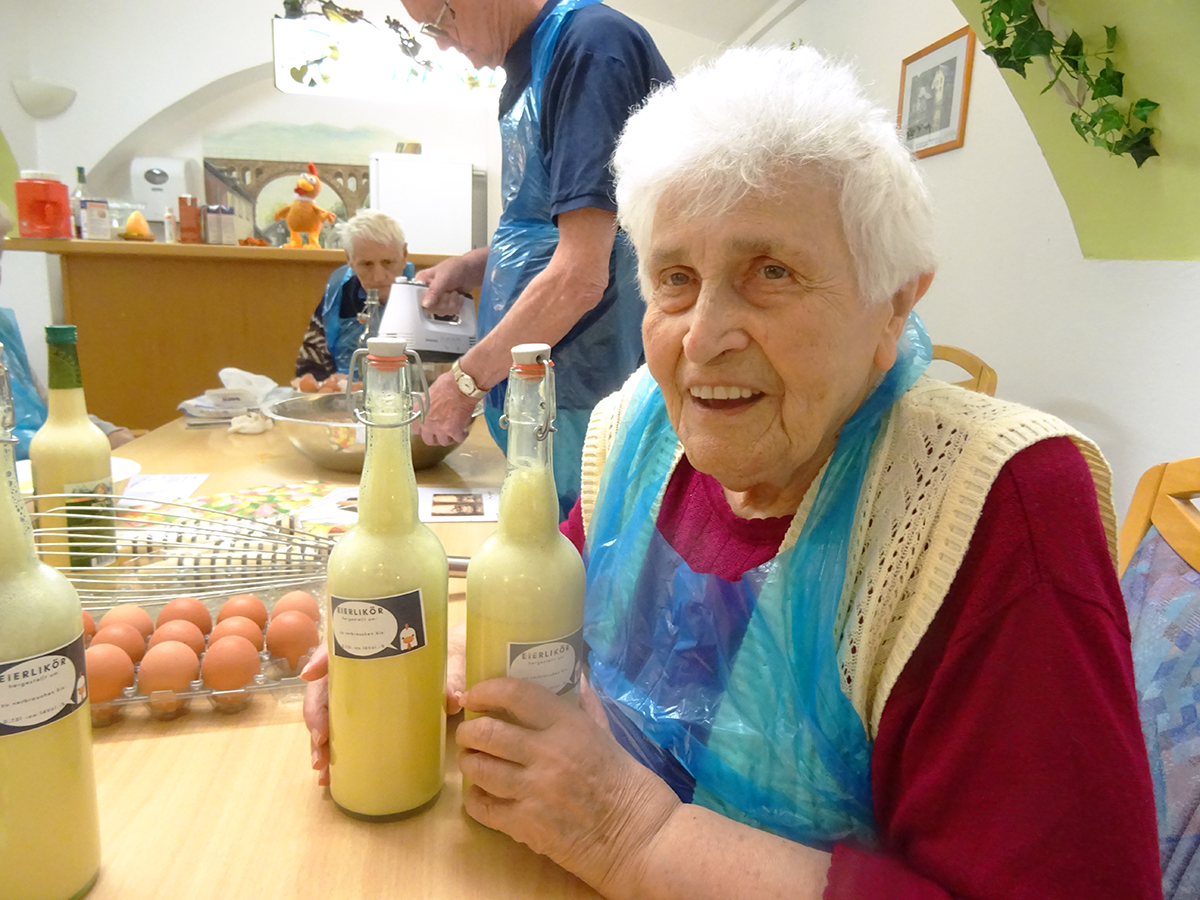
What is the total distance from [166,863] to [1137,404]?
1.74 m

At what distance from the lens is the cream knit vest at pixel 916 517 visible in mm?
561

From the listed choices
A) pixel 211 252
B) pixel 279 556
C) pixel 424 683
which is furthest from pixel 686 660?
pixel 211 252

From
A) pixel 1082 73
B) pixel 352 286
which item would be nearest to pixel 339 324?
pixel 352 286

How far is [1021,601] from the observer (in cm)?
51

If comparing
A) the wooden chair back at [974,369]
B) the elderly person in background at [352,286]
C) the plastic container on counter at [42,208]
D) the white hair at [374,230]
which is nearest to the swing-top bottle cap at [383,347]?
the wooden chair back at [974,369]

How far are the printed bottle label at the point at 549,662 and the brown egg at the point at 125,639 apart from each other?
41 cm

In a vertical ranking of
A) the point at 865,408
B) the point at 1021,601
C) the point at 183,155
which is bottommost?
the point at 1021,601

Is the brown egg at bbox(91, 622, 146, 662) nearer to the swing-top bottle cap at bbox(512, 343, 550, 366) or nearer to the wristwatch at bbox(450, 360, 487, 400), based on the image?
the swing-top bottle cap at bbox(512, 343, 550, 366)

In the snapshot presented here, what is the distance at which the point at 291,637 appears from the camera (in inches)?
29.6

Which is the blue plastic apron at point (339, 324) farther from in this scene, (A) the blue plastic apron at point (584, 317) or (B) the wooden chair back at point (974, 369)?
(B) the wooden chair back at point (974, 369)

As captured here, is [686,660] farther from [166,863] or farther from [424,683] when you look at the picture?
[166,863]

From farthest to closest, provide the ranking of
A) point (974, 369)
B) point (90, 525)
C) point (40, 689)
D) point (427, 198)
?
point (427, 198), point (974, 369), point (90, 525), point (40, 689)

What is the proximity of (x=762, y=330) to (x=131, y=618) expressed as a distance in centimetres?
68

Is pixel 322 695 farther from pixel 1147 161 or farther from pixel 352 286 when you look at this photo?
pixel 352 286
